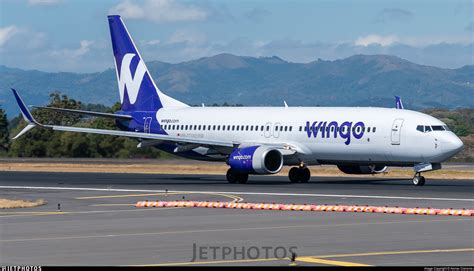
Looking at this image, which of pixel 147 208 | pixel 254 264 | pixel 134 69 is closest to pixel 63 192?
pixel 147 208

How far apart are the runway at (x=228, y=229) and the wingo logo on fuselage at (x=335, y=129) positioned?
16.7 ft

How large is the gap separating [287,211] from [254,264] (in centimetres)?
1502

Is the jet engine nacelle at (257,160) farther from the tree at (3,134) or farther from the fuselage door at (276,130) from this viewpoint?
the tree at (3,134)

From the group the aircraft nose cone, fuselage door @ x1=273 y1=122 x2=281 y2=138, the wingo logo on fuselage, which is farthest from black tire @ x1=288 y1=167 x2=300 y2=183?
the aircraft nose cone

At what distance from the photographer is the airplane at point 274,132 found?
5466 cm

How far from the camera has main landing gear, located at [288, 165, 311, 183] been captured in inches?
2344

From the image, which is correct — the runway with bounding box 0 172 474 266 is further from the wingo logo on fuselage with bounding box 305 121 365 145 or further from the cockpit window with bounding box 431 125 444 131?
the wingo logo on fuselage with bounding box 305 121 365 145

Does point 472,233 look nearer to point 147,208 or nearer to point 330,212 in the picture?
point 330,212

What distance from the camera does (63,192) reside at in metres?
49.0

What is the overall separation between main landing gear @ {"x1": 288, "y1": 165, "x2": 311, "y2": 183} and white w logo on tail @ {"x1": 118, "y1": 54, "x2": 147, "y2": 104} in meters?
13.3

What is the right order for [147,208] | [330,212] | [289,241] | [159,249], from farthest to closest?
[147,208] < [330,212] < [289,241] < [159,249]

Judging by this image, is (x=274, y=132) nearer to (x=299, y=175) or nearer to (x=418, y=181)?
(x=299, y=175)

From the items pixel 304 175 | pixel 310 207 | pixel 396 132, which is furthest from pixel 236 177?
pixel 310 207

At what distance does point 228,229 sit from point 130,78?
39615 mm
